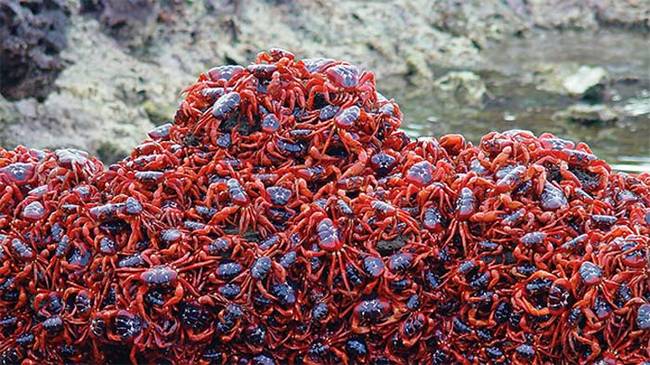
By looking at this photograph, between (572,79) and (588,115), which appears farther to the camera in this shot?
(572,79)

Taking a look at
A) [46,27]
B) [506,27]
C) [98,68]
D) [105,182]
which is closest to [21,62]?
[46,27]

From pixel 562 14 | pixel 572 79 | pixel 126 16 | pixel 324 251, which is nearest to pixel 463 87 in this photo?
pixel 572 79

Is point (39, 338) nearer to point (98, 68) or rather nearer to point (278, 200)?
point (278, 200)

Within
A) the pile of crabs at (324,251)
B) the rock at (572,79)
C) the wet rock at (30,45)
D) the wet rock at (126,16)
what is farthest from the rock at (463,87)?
the pile of crabs at (324,251)

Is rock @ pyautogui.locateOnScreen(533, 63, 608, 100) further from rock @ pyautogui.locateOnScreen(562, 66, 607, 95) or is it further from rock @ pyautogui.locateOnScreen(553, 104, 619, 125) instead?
rock @ pyautogui.locateOnScreen(553, 104, 619, 125)

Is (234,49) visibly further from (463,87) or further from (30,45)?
(30,45)

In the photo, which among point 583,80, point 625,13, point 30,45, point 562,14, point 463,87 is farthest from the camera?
point 562,14
